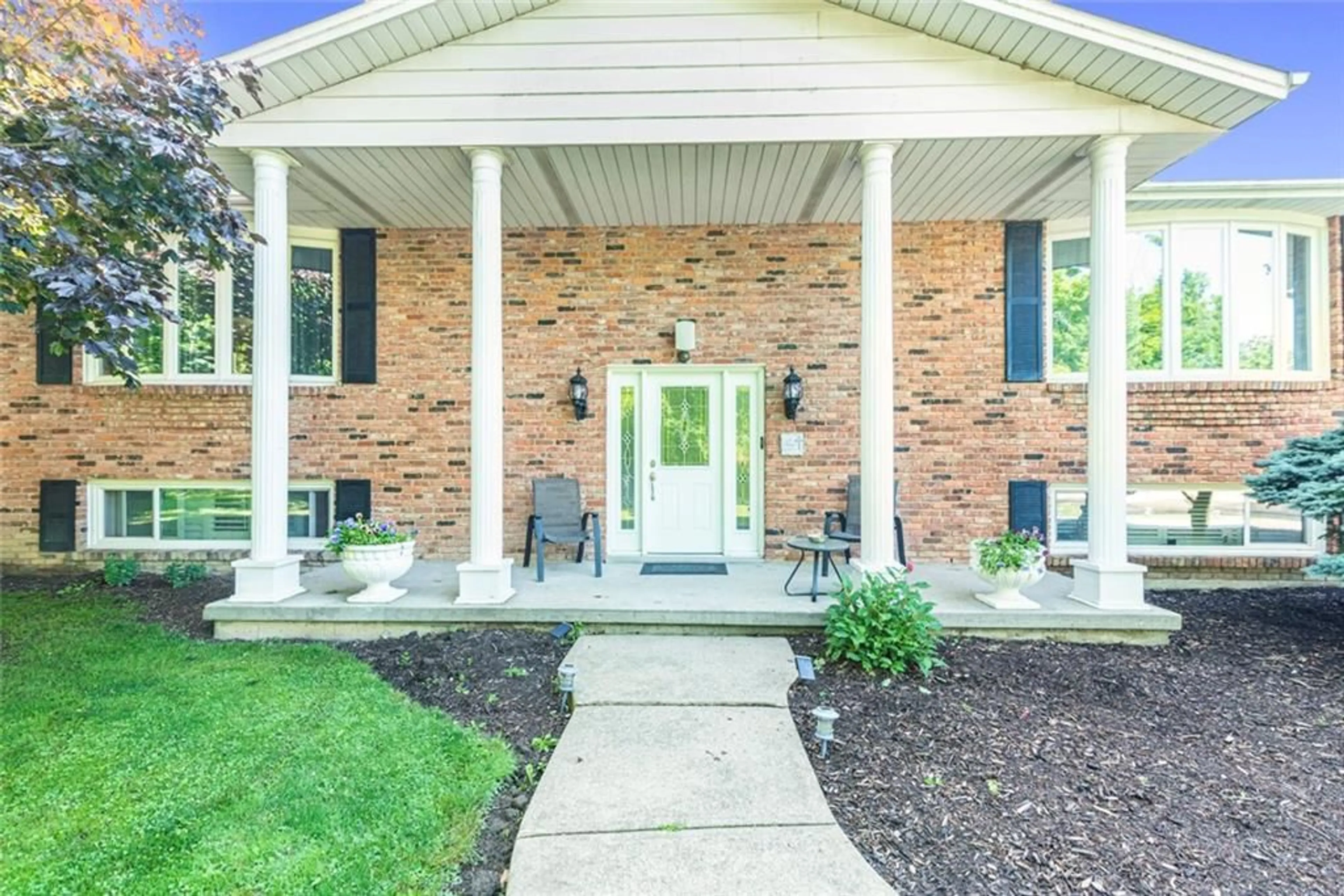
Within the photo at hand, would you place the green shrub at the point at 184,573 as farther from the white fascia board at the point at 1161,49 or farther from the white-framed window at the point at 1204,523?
the white-framed window at the point at 1204,523

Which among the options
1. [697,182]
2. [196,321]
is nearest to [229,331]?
[196,321]

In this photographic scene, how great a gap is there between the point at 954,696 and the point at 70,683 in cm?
499

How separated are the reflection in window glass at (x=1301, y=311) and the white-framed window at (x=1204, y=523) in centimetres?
136

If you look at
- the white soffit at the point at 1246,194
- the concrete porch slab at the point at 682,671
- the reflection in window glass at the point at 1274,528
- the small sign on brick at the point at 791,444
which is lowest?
the concrete porch slab at the point at 682,671

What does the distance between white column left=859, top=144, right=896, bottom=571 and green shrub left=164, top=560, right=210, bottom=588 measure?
5.93m

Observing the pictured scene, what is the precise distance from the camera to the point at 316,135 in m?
4.38

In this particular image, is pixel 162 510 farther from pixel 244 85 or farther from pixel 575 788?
pixel 575 788

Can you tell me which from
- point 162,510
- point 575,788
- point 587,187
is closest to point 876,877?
point 575,788

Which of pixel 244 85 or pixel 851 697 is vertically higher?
pixel 244 85

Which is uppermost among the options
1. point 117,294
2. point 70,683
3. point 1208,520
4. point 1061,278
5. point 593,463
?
point 1061,278

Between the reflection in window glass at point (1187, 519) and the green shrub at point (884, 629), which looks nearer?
the green shrub at point (884, 629)

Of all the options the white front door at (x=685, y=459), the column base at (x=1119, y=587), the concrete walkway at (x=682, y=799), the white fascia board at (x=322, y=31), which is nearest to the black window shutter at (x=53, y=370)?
the white fascia board at (x=322, y=31)

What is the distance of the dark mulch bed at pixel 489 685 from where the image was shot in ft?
7.65

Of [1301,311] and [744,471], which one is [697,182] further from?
[1301,311]
